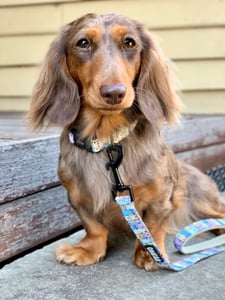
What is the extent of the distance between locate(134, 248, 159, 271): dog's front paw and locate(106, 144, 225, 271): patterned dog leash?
40 mm

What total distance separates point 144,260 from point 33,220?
0.51 meters

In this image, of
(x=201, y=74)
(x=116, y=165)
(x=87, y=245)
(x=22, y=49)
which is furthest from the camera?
(x=22, y=49)

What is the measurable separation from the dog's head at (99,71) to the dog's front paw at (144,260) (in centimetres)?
47

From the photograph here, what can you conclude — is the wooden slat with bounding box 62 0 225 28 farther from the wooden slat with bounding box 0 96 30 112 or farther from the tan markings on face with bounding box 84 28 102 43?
the tan markings on face with bounding box 84 28 102 43

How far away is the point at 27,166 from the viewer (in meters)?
2.23

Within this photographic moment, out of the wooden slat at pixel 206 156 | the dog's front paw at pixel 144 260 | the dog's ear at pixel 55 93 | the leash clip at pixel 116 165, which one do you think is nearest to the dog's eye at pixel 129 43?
the dog's ear at pixel 55 93

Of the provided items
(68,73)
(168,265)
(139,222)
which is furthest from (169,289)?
(68,73)

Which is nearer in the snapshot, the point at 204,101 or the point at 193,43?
the point at 193,43

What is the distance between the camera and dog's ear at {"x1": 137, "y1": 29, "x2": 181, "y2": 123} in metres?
2.00

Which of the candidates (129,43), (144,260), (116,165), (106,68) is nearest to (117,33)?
(129,43)

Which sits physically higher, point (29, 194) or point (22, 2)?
point (22, 2)

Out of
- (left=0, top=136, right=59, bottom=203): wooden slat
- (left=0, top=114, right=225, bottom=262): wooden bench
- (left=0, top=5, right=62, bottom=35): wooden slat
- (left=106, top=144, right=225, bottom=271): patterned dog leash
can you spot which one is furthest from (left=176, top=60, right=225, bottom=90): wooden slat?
(left=106, top=144, right=225, bottom=271): patterned dog leash

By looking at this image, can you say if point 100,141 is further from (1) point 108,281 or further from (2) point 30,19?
(2) point 30,19

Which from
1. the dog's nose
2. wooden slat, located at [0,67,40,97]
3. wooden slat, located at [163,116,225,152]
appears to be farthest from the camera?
wooden slat, located at [0,67,40,97]
